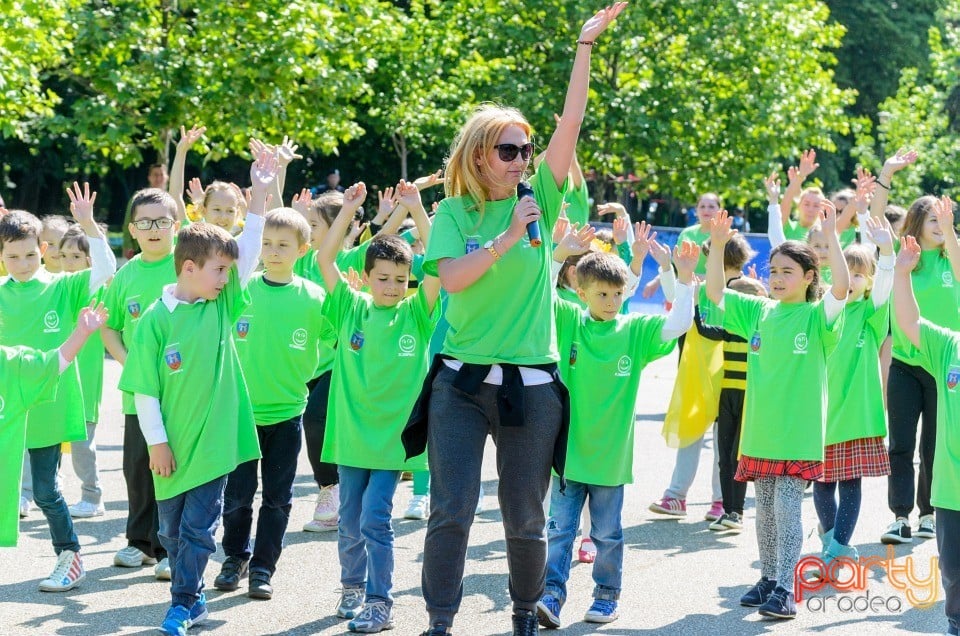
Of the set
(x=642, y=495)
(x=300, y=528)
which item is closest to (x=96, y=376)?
(x=300, y=528)

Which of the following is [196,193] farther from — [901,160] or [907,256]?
[907,256]

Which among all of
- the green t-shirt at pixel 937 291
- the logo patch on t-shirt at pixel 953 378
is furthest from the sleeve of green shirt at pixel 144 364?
the green t-shirt at pixel 937 291

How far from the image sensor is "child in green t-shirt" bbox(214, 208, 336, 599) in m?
6.33

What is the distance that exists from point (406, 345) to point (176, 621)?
5.09 feet

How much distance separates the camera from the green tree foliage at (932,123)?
3178 centimetres

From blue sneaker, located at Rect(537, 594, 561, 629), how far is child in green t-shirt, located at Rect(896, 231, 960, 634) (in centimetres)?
161

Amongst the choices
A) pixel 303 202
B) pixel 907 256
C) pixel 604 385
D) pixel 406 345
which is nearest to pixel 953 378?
pixel 907 256

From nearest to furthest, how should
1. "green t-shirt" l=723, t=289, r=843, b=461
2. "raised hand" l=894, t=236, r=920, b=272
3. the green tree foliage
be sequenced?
"raised hand" l=894, t=236, r=920, b=272
"green t-shirt" l=723, t=289, r=843, b=461
the green tree foliage

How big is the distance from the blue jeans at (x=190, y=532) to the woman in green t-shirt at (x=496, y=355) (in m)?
1.12

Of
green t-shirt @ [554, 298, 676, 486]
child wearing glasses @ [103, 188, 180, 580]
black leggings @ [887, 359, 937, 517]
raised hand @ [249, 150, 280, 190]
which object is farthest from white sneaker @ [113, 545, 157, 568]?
black leggings @ [887, 359, 937, 517]

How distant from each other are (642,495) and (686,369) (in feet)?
3.40

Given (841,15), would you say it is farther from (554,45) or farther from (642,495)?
(642,495)

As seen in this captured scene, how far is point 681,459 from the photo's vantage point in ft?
27.9

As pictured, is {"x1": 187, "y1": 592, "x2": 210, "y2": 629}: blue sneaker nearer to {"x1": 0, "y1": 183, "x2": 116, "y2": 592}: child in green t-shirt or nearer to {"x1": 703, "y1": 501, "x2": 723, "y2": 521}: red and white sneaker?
{"x1": 0, "y1": 183, "x2": 116, "y2": 592}: child in green t-shirt
